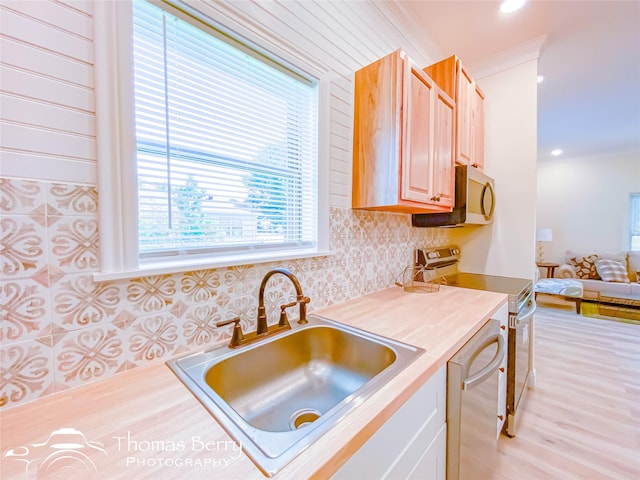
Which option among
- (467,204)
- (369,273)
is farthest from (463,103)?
(369,273)

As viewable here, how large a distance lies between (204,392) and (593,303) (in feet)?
19.9

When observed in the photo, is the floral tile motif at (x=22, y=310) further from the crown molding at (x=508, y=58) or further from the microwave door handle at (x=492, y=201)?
the crown molding at (x=508, y=58)

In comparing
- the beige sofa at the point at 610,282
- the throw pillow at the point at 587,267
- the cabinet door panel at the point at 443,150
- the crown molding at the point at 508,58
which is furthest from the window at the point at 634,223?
the cabinet door panel at the point at 443,150

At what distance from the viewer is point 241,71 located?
1069mm

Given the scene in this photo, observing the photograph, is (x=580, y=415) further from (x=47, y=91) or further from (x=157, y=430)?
(x=47, y=91)

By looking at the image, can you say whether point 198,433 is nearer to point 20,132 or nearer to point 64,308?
point 64,308

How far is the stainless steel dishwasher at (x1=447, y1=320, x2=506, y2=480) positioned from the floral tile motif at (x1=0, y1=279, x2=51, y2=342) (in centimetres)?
116

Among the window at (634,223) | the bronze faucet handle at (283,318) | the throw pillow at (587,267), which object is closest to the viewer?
the bronze faucet handle at (283,318)

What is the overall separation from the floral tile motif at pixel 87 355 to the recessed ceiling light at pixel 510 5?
2.55 meters

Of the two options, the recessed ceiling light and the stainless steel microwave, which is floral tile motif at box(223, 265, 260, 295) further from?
the recessed ceiling light

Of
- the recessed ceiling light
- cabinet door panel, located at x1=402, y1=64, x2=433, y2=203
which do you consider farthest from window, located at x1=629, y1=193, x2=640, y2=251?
cabinet door panel, located at x1=402, y1=64, x2=433, y2=203

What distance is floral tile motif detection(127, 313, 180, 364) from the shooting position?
78 centimetres

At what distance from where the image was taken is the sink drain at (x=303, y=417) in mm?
851

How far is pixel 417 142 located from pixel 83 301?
1.49m
